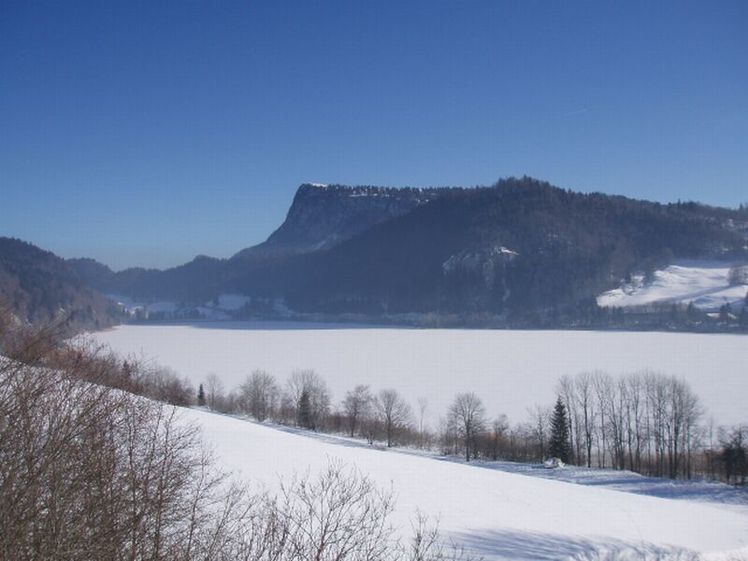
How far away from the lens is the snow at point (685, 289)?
443ft

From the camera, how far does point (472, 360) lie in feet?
272

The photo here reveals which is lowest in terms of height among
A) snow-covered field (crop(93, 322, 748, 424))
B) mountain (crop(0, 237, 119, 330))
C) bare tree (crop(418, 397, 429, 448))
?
bare tree (crop(418, 397, 429, 448))

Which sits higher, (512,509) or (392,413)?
(512,509)

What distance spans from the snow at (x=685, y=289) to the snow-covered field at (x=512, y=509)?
12712 cm

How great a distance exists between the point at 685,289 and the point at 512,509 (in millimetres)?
151227

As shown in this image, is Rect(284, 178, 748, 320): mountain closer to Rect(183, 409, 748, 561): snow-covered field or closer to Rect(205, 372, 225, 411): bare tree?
Rect(205, 372, 225, 411): bare tree

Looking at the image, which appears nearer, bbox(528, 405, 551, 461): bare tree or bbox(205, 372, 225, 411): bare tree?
bbox(528, 405, 551, 461): bare tree

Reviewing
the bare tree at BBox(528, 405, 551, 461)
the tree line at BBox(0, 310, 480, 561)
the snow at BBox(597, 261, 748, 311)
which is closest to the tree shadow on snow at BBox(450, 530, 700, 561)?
the tree line at BBox(0, 310, 480, 561)

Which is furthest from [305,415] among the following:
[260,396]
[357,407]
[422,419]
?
[422,419]

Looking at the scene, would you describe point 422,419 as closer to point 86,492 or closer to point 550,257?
point 86,492

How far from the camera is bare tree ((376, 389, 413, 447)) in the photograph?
4693cm

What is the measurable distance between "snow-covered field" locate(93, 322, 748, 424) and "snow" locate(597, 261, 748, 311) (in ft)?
89.1

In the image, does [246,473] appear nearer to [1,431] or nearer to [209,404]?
[1,431]

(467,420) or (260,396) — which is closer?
(467,420)
